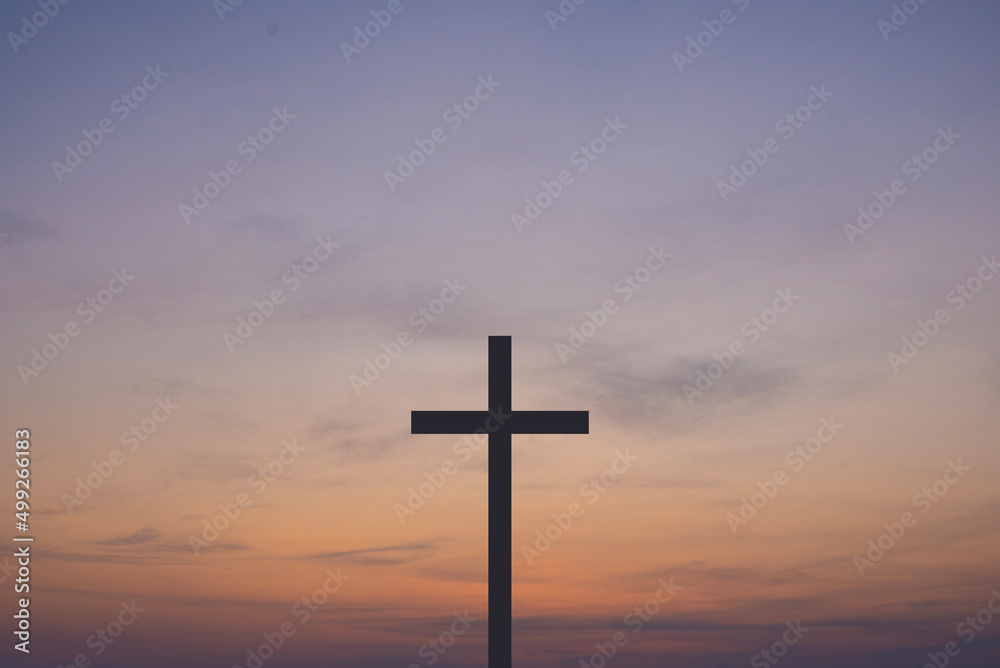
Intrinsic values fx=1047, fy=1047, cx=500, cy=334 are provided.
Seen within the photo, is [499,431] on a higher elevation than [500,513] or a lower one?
higher

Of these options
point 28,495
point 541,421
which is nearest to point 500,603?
point 541,421

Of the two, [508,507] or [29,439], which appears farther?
[29,439]

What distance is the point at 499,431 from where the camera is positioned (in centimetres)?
1327

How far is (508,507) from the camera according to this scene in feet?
42.5

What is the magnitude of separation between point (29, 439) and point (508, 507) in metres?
9.05

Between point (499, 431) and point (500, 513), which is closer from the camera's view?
point (500, 513)

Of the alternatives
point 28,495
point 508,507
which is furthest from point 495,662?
point 28,495

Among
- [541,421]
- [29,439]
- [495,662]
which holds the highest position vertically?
[29,439]

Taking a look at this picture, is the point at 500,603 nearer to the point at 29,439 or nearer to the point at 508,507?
the point at 508,507

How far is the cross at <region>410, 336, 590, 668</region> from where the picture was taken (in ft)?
41.4

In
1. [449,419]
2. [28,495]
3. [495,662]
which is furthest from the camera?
[28,495]

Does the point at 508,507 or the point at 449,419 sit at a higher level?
the point at 449,419

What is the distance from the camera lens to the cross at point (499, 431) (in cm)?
1263

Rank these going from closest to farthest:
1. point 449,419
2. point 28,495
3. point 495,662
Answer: point 495,662 < point 449,419 < point 28,495
